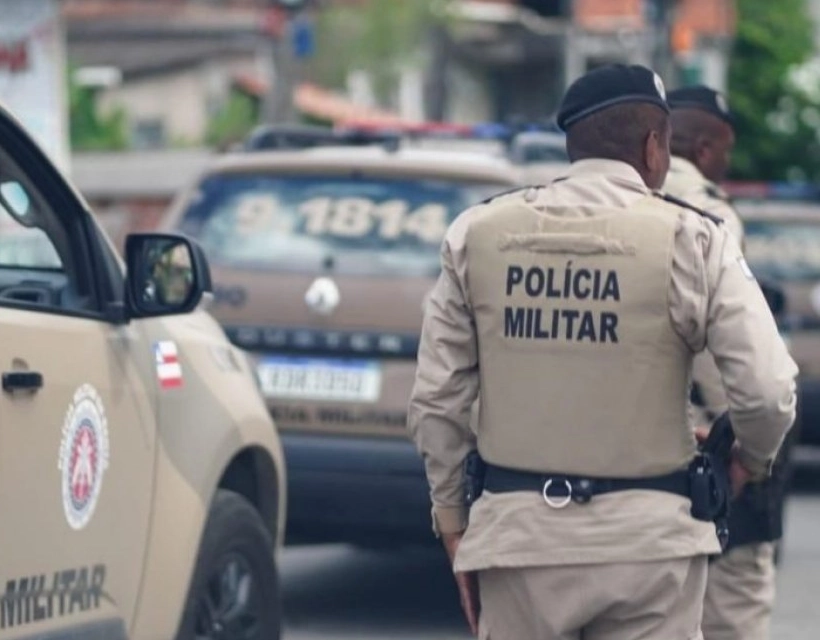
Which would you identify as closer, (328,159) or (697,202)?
(697,202)

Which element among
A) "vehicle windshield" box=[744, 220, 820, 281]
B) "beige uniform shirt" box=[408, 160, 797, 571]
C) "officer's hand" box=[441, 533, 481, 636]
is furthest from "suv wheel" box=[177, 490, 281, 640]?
"vehicle windshield" box=[744, 220, 820, 281]

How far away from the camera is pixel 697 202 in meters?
6.05

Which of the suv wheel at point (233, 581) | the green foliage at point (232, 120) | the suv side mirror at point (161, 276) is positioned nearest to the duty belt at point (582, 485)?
the suv side mirror at point (161, 276)

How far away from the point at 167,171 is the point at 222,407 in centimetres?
1487

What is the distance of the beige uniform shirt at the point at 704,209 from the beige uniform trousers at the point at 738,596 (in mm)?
507

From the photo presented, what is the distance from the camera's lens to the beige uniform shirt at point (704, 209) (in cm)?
571

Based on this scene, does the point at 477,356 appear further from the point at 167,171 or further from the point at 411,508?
the point at 167,171

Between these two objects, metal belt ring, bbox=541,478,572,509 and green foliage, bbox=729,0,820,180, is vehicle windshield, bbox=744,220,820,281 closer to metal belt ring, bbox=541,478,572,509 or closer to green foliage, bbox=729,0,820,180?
metal belt ring, bbox=541,478,572,509

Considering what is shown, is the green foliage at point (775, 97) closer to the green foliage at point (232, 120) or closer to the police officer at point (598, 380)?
the green foliage at point (232, 120)

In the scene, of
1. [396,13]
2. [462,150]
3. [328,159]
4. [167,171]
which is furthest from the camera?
[396,13]

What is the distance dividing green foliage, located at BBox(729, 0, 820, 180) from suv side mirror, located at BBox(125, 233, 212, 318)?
28.6 m

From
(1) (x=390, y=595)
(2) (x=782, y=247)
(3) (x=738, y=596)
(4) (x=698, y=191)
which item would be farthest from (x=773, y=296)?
(2) (x=782, y=247)

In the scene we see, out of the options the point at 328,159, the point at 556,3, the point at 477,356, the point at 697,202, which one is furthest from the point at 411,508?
the point at 556,3

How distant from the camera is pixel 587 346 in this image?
14.2 feet
